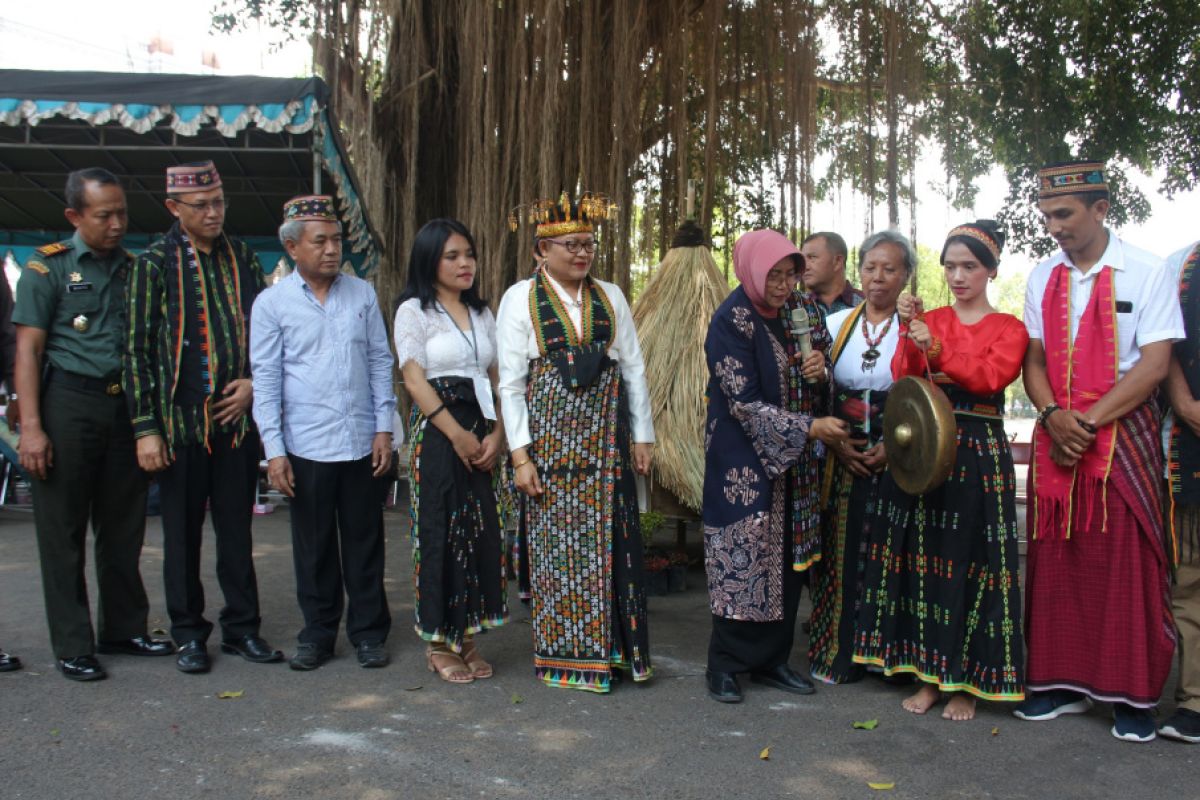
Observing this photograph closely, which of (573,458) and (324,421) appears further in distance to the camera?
(324,421)

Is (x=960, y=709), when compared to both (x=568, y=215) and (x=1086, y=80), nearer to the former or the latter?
(x=568, y=215)

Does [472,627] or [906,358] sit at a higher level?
[906,358]

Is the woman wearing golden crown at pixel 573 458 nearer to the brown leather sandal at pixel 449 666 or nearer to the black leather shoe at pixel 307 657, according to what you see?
the brown leather sandal at pixel 449 666

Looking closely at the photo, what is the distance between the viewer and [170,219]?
28.6 feet

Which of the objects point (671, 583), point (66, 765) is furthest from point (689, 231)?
point (66, 765)

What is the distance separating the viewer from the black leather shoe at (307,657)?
12.5ft

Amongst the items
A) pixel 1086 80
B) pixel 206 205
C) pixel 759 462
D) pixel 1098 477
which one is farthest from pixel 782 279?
pixel 1086 80

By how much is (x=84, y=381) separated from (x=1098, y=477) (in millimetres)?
3523

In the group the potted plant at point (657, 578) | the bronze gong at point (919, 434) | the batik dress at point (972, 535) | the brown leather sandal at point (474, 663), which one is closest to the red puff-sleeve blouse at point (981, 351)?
the batik dress at point (972, 535)

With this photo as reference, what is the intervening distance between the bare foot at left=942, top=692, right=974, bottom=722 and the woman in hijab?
478mm

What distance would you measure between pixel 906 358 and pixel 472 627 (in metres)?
1.85

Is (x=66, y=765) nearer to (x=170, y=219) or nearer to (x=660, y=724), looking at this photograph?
(x=660, y=724)

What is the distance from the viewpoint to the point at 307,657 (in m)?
3.82

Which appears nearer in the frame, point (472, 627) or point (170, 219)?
point (472, 627)
